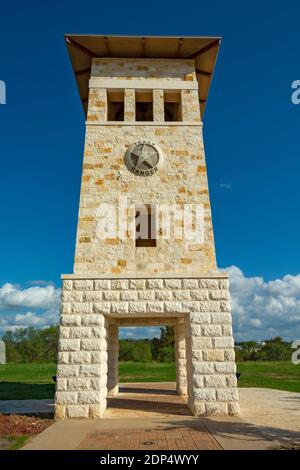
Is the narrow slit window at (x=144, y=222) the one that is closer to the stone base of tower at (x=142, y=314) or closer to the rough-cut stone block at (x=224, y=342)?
the stone base of tower at (x=142, y=314)

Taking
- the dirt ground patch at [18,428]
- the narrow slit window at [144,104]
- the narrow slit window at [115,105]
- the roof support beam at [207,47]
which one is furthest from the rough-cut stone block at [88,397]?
the roof support beam at [207,47]

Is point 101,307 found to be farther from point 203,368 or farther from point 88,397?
point 203,368

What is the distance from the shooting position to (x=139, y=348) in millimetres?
50562

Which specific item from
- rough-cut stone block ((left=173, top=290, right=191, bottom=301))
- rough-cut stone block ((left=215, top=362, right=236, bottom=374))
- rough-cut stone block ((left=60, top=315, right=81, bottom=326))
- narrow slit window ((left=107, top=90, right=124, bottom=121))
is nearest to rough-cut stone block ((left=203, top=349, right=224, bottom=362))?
rough-cut stone block ((left=215, top=362, right=236, bottom=374))

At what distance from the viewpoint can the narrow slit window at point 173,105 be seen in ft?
46.2

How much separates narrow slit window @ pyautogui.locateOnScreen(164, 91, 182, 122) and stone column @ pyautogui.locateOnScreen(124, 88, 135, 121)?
1.38 metres

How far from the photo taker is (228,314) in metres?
10.8

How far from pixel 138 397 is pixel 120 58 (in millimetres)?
13916

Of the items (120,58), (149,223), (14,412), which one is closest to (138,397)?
(14,412)

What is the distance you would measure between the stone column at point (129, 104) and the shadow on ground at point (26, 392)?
12169 millimetres

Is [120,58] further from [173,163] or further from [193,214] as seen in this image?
[193,214]

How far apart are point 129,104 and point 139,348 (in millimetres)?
42686

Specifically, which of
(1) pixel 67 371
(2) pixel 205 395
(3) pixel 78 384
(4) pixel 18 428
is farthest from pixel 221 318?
(4) pixel 18 428

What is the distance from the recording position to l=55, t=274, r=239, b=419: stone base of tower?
1010cm
